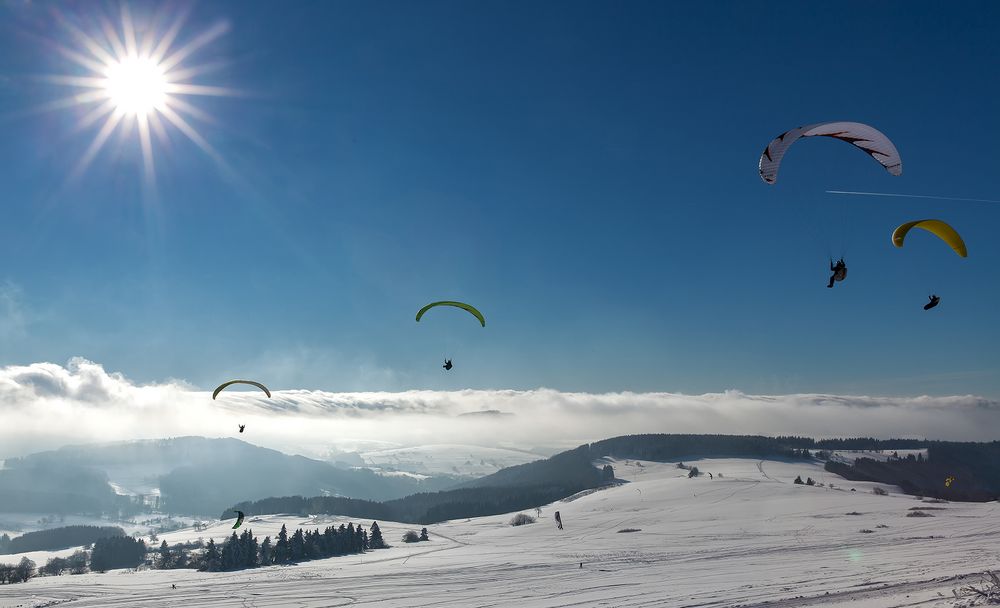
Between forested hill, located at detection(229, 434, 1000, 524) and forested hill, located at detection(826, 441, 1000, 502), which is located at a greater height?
forested hill, located at detection(229, 434, 1000, 524)

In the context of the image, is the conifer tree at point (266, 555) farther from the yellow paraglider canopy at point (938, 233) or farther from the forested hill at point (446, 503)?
the yellow paraglider canopy at point (938, 233)

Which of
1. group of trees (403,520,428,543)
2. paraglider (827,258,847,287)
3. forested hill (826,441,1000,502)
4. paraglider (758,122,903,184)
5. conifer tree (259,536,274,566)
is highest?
paraglider (758,122,903,184)

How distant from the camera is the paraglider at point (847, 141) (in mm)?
17938

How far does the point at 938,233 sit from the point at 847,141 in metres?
4.46

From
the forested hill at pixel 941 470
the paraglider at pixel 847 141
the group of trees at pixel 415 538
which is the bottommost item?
the forested hill at pixel 941 470

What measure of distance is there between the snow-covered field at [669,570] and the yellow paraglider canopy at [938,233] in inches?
459

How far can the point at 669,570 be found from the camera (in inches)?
1371

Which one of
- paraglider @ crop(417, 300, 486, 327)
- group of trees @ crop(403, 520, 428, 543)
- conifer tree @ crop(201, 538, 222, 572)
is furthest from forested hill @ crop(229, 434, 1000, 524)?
paraglider @ crop(417, 300, 486, 327)

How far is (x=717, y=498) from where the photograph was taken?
86938mm

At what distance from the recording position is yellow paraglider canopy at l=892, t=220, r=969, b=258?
18.2 meters

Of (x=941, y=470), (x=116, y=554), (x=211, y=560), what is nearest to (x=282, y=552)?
(x=211, y=560)

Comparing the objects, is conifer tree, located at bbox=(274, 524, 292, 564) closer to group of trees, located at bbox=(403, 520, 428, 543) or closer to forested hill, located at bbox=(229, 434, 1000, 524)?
group of trees, located at bbox=(403, 520, 428, 543)

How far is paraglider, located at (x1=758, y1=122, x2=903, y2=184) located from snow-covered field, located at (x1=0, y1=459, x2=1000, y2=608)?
1475 cm

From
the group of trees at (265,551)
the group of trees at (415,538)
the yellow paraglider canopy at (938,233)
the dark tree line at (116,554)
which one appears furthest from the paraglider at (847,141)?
the dark tree line at (116,554)
